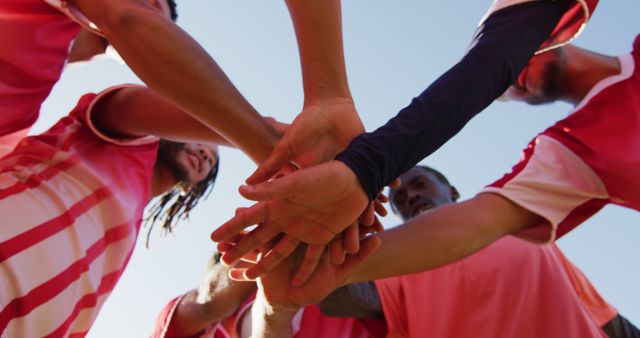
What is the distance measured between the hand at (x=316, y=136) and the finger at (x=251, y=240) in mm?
109

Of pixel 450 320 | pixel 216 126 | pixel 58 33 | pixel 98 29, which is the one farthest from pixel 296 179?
pixel 450 320

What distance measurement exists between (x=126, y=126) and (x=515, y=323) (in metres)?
1.30

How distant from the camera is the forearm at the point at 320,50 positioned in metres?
1.49

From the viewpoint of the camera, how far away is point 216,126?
135 centimetres

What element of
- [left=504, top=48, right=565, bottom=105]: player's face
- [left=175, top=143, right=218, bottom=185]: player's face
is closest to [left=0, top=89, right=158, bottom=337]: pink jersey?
[left=175, top=143, right=218, bottom=185]: player's face

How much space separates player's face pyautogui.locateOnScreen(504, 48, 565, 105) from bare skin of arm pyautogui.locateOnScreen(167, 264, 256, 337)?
1273 mm

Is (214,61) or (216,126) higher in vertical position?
(214,61)

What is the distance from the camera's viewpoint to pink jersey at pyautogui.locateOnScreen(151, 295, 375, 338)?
229 centimetres

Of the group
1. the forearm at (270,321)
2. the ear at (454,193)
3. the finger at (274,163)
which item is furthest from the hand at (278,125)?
the ear at (454,193)

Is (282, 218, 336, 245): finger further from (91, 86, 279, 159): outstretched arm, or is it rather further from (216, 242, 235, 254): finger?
(91, 86, 279, 159): outstretched arm

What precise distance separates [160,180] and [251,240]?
2.49 feet

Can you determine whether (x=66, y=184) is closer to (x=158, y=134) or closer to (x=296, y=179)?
(x=158, y=134)

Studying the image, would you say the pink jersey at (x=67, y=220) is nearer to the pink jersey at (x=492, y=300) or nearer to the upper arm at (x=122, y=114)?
the upper arm at (x=122, y=114)

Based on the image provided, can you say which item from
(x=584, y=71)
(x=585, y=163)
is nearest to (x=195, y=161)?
(x=585, y=163)
